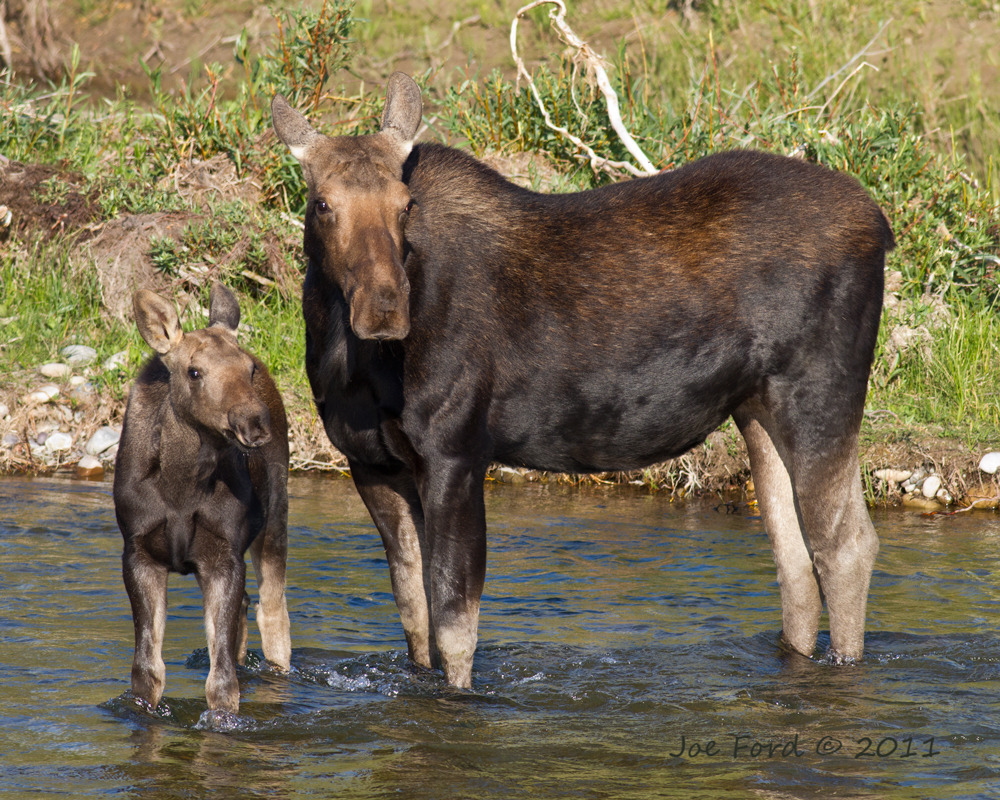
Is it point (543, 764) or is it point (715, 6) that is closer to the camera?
point (543, 764)

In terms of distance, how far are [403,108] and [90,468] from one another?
5814 mm

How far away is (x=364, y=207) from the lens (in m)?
5.39

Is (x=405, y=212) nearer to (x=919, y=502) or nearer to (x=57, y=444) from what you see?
(x=919, y=502)

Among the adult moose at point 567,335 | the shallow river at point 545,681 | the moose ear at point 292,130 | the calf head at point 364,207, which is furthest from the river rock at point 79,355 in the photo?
the moose ear at point 292,130

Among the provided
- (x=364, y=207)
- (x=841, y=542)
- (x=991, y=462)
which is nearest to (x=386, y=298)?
(x=364, y=207)

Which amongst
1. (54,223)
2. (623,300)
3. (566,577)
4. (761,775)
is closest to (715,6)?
(54,223)

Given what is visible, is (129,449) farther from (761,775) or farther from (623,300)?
(761,775)

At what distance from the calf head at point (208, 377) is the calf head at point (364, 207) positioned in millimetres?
568

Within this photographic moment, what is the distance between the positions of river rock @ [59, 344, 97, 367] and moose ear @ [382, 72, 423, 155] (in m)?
6.26

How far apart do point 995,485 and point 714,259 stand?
4.59 m

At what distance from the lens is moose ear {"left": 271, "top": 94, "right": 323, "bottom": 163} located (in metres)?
5.64

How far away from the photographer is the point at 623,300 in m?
6.12

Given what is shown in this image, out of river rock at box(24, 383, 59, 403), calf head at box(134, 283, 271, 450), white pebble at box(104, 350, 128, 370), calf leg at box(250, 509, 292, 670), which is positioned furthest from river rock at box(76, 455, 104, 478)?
calf head at box(134, 283, 271, 450)

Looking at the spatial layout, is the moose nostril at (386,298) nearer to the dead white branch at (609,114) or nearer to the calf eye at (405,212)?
the calf eye at (405,212)
